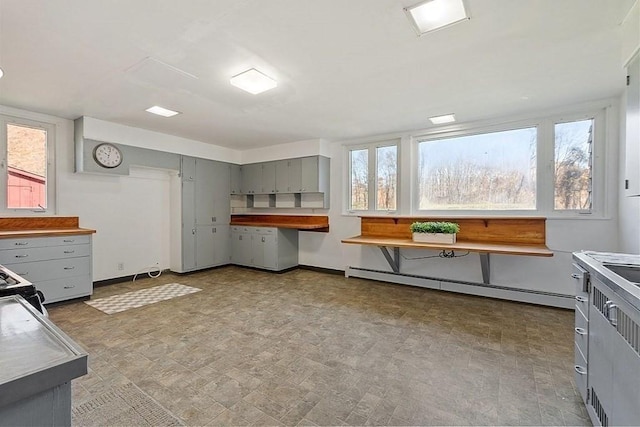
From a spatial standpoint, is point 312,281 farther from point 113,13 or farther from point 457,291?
point 113,13

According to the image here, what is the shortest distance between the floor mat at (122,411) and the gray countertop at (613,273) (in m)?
2.39

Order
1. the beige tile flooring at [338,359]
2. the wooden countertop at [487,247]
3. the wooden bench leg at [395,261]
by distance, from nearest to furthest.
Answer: the beige tile flooring at [338,359] < the wooden countertop at [487,247] < the wooden bench leg at [395,261]

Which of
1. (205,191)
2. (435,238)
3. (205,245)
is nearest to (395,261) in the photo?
(435,238)

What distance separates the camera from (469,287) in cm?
441

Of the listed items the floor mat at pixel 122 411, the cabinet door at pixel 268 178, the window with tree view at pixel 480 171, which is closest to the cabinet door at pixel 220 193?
the cabinet door at pixel 268 178

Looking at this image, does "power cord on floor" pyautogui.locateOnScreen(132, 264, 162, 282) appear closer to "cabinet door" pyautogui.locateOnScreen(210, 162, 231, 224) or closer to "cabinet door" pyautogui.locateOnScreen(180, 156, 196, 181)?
"cabinet door" pyautogui.locateOnScreen(210, 162, 231, 224)

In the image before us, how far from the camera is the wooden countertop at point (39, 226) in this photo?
3645 mm

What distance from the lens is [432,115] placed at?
4.19m

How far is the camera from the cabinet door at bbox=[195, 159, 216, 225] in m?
5.93

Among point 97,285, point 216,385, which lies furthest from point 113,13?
point 97,285

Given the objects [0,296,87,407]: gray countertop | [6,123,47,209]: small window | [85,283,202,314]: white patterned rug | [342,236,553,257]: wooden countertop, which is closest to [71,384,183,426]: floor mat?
[0,296,87,407]: gray countertop

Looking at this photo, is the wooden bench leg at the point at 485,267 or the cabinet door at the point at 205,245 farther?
the cabinet door at the point at 205,245

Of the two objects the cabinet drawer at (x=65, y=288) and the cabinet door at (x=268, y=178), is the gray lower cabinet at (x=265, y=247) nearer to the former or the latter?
the cabinet door at (x=268, y=178)

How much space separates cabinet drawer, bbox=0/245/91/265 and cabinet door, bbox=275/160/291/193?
3302 mm
